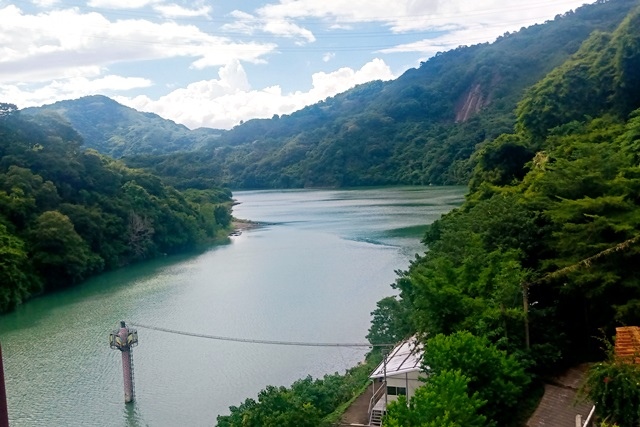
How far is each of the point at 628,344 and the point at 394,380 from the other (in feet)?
11.7

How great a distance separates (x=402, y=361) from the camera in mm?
9719

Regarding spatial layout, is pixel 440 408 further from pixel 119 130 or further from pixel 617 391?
pixel 119 130

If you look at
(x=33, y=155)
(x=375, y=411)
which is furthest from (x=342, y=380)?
(x=33, y=155)

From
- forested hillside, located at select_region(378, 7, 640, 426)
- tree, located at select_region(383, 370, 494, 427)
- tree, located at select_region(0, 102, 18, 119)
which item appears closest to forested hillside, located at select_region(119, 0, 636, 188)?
tree, located at select_region(0, 102, 18, 119)

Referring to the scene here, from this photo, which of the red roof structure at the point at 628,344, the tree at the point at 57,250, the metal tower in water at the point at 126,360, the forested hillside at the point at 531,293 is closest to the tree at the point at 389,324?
the forested hillside at the point at 531,293

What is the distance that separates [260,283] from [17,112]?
22311mm

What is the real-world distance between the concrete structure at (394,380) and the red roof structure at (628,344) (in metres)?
2.73

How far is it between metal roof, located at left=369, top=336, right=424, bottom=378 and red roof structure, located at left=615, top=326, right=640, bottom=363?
2.76 m

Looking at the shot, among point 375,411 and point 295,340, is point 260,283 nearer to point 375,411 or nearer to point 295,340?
point 295,340

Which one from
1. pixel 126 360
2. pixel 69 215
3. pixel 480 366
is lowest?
pixel 126 360

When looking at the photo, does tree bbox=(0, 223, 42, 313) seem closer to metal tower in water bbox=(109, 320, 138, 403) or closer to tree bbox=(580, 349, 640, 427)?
metal tower in water bbox=(109, 320, 138, 403)

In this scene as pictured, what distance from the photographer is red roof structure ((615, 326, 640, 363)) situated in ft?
19.8

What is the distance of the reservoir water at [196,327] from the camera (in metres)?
11.9

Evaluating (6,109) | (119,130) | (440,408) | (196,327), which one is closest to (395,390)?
(440,408)
